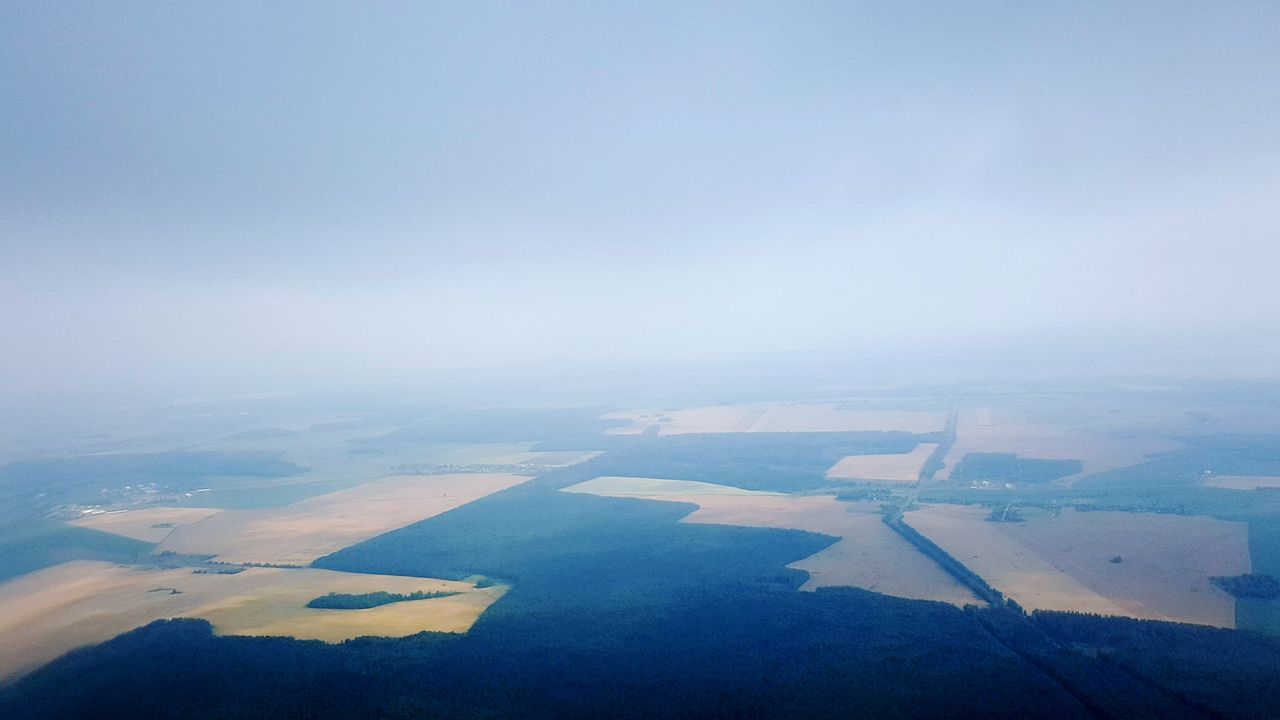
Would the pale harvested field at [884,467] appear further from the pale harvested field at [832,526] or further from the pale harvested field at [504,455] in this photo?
the pale harvested field at [504,455]

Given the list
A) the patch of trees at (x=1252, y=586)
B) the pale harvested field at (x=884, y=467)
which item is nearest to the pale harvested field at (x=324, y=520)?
the pale harvested field at (x=884, y=467)

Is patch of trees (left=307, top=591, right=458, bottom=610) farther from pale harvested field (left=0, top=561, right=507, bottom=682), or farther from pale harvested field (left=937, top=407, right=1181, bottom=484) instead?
pale harvested field (left=937, top=407, right=1181, bottom=484)

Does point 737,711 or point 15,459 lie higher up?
point 15,459

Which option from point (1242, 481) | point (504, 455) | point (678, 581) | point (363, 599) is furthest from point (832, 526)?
point (504, 455)

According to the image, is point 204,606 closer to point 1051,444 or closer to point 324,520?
point 324,520

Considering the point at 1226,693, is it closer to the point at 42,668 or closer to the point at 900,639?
the point at 900,639

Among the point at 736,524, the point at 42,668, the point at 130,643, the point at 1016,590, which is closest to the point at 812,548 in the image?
the point at 736,524

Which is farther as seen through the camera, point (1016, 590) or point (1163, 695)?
point (1016, 590)

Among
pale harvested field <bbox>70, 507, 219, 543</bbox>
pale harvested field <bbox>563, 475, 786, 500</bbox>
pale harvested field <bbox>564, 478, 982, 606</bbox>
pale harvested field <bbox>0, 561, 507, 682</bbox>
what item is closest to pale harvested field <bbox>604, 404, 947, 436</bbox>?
pale harvested field <bbox>563, 475, 786, 500</bbox>

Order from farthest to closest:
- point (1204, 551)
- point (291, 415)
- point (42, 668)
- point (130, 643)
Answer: point (291, 415), point (1204, 551), point (130, 643), point (42, 668)
